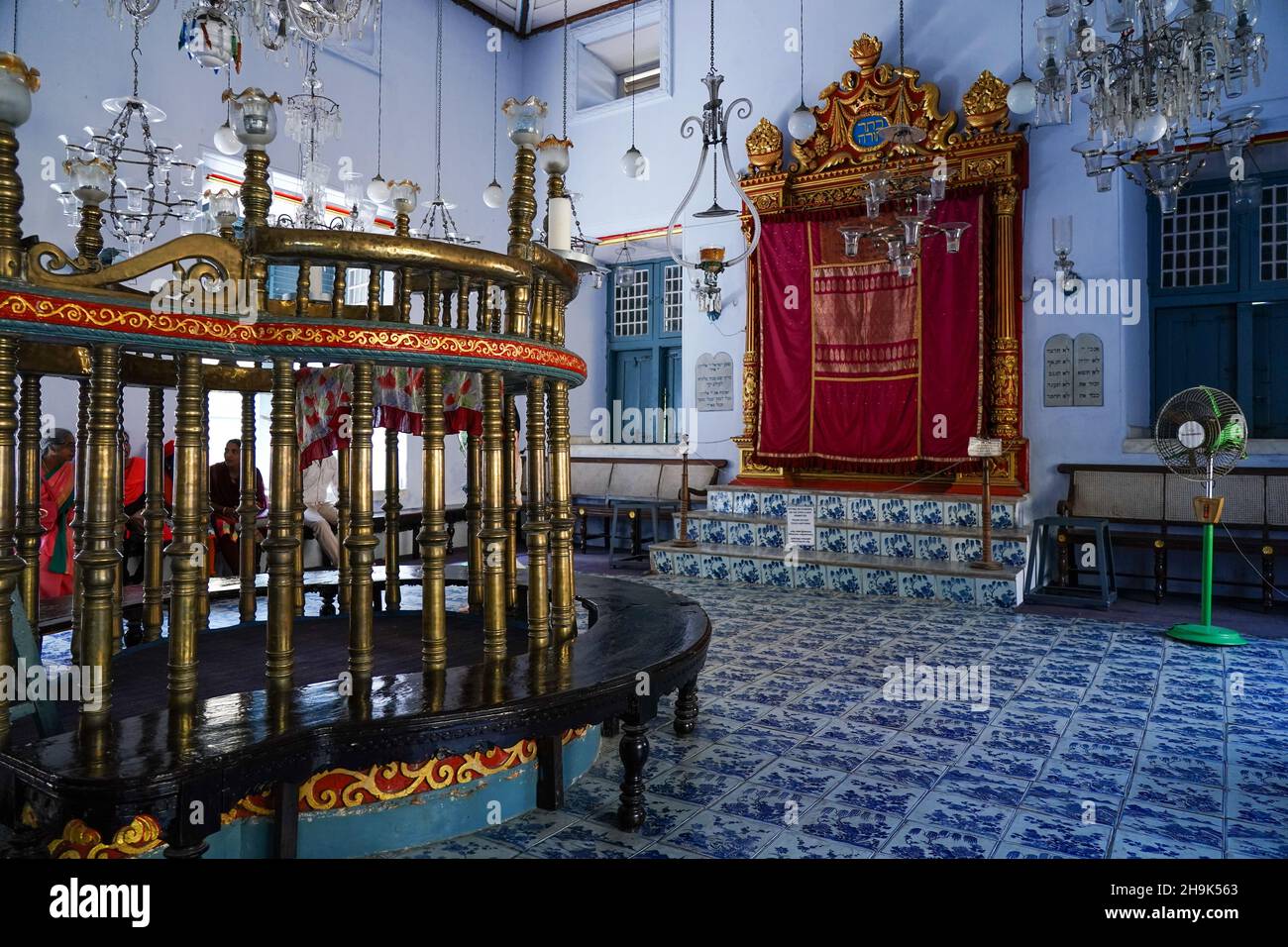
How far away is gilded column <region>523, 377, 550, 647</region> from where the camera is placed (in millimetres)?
2353

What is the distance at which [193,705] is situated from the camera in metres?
1.79

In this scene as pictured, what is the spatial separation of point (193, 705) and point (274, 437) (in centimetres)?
60

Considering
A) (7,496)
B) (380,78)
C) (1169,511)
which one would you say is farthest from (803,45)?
(7,496)

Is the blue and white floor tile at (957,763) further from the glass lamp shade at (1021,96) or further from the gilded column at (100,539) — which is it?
the glass lamp shade at (1021,96)

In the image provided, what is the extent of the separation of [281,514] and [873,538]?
6099mm

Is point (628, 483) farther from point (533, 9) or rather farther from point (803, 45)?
point (533, 9)

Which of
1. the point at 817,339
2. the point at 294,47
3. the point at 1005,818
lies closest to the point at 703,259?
the point at 817,339

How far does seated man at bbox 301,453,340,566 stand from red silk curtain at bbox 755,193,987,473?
4253mm

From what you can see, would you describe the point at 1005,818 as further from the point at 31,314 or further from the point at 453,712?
the point at 31,314

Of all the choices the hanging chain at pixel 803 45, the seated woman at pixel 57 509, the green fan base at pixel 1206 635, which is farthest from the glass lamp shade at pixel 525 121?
the hanging chain at pixel 803 45

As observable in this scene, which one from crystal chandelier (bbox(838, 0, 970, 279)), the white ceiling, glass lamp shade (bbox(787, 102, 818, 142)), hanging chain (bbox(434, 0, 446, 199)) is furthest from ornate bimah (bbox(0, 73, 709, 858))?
the white ceiling

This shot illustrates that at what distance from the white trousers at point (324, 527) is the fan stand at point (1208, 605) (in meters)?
6.28

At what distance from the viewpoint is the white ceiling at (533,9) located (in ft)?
33.4

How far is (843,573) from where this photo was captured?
22.5 ft
